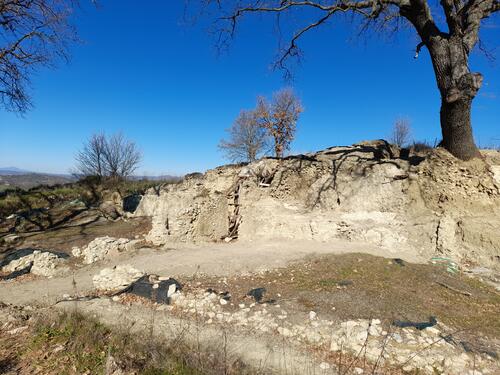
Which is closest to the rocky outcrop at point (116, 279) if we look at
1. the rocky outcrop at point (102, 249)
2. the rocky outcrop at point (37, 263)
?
the rocky outcrop at point (102, 249)

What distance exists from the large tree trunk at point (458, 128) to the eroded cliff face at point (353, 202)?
0.85ft

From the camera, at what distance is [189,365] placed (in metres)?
3.36

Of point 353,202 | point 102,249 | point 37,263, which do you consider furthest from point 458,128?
point 37,263

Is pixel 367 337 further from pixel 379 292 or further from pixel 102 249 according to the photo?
pixel 102 249

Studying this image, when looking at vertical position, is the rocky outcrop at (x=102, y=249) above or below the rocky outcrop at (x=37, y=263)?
above

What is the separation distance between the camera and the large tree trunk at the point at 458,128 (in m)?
7.42

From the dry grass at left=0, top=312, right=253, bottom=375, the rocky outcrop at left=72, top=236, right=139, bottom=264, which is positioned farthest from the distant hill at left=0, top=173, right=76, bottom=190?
the dry grass at left=0, top=312, right=253, bottom=375

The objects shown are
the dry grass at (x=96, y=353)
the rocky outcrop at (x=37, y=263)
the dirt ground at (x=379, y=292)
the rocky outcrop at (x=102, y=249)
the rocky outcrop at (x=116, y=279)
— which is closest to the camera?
the dry grass at (x=96, y=353)

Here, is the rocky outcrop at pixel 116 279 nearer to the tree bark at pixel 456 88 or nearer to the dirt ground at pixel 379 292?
the dirt ground at pixel 379 292

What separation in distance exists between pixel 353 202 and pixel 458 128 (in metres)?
3.35

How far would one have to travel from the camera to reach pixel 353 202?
8.75m

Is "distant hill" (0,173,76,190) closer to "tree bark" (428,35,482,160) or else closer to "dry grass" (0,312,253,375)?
"dry grass" (0,312,253,375)

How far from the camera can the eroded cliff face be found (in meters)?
7.41

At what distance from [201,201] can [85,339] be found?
20.1 ft
